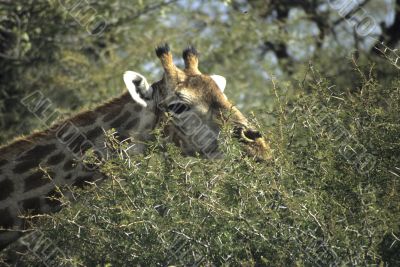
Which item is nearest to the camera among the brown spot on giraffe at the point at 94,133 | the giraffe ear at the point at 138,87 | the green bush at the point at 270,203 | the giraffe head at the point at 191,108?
the green bush at the point at 270,203

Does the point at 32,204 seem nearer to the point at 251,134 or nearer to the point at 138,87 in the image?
the point at 138,87

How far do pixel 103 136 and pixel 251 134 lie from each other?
4.78ft

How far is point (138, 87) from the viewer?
892 cm

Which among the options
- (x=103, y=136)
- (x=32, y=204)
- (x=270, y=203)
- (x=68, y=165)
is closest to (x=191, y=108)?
(x=103, y=136)

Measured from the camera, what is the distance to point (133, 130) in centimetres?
871

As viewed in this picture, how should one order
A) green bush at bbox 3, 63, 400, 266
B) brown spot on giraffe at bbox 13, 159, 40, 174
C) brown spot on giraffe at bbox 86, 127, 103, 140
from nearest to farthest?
green bush at bbox 3, 63, 400, 266
brown spot on giraffe at bbox 13, 159, 40, 174
brown spot on giraffe at bbox 86, 127, 103, 140

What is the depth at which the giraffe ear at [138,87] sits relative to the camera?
28.8ft

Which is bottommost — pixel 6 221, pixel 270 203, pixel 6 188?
pixel 6 221

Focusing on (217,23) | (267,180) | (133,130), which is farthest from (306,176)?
(217,23)

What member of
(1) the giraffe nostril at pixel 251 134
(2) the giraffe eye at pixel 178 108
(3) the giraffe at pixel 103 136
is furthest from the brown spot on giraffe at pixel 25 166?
(1) the giraffe nostril at pixel 251 134

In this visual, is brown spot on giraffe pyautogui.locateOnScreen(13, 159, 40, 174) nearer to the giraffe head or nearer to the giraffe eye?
the giraffe head

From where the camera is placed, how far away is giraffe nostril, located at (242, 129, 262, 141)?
820cm

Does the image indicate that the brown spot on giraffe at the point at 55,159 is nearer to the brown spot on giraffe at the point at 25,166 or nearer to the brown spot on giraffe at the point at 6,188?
the brown spot on giraffe at the point at 25,166

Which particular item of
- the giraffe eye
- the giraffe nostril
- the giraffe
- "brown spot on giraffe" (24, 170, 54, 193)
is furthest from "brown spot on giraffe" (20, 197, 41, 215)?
the giraffe nostril
